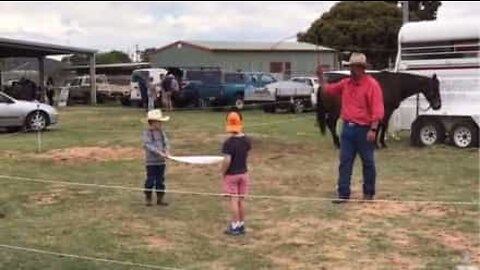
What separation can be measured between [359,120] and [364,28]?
4789cm

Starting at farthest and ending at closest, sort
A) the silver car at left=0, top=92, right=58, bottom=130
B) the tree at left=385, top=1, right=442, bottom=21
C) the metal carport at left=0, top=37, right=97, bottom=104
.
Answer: the tree at left=385, top=1, right=442, bottom=21 < the metal carport at left=0, top=37, right=97, bottom=104 < the silver car at left=0, top=92, right=58, bottom=130

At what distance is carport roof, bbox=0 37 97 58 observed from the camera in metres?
36.9

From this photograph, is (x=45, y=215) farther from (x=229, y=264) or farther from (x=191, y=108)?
(x=191, y=108)

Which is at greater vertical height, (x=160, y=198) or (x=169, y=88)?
(x=169, y=88)

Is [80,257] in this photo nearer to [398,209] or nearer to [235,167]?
[235,167]

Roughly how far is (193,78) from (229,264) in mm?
26465

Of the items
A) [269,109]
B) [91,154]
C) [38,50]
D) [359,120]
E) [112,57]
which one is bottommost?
[91,154]

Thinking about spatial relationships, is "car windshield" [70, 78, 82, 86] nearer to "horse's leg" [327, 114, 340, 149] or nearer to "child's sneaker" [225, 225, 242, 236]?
"horse's leg" [327, 114, 340, 149]

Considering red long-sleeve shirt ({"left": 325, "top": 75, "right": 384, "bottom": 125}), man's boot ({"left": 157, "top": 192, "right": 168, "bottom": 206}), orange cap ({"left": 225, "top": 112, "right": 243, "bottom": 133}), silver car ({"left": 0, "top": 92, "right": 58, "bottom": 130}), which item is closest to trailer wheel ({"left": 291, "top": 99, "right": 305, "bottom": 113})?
silver car ({"left": 0, "top": 92, "right": 58, "bottom": 130})

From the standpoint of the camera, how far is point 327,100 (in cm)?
1702

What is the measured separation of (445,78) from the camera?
17812 mm

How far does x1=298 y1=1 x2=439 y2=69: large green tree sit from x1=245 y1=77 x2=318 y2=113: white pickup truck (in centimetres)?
2124

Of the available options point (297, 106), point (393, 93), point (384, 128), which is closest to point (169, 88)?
point (297, 106)

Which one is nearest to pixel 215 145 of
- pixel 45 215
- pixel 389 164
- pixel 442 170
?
pixel 389 164
